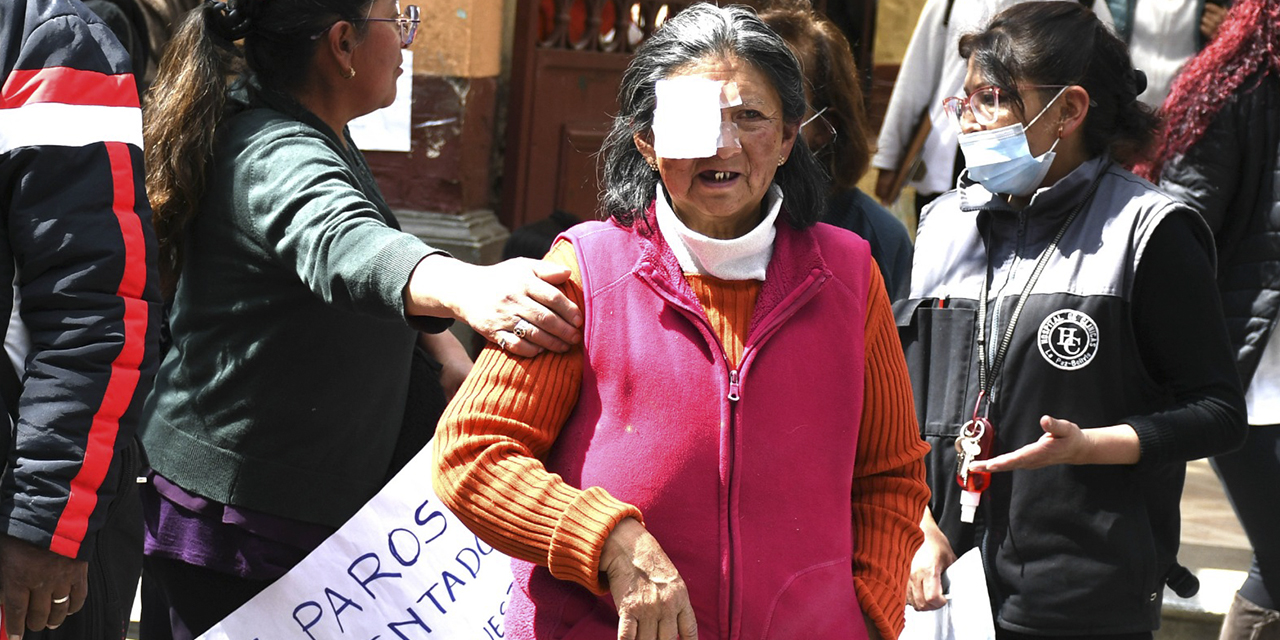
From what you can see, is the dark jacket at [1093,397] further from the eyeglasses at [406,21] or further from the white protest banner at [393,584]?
the eyeglasses at [406,21]

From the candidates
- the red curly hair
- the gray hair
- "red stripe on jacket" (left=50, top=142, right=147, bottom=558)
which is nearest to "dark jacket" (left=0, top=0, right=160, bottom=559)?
"red stripe on jacket" (left=50, top=142, right=147, bottom=558)

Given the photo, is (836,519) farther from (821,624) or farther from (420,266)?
(420,266)

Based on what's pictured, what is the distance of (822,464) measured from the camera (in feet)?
6.84

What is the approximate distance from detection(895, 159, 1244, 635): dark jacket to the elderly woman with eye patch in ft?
2.14

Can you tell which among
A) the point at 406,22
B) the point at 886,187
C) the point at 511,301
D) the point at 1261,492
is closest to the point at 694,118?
the point at 511,301

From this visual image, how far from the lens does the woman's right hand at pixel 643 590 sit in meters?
1.89

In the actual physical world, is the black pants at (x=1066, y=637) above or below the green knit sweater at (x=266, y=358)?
below

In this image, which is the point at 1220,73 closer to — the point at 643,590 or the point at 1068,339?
the point at 1068,339

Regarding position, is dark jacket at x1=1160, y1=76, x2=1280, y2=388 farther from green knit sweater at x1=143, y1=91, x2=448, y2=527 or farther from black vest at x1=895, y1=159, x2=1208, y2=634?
green knit sweater at x1=143, y1=91, x2=448, y2=527

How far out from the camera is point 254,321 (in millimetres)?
2570

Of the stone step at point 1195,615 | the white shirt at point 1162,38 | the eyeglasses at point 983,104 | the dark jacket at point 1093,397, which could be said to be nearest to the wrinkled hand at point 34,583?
the dark jacket at point 1093,397

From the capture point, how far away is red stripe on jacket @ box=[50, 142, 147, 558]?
226cm

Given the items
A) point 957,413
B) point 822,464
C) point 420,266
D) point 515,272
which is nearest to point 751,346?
point 822,464

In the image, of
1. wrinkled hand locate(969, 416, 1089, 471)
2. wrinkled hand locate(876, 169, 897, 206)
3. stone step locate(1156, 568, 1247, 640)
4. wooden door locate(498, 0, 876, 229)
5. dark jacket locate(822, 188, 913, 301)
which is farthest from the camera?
wooden door locate(498, 0, 876, 229)
